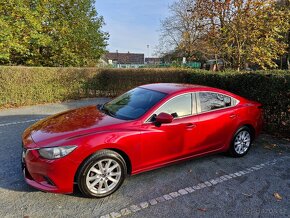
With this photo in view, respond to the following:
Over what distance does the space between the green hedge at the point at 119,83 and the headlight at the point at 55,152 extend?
15.9ft

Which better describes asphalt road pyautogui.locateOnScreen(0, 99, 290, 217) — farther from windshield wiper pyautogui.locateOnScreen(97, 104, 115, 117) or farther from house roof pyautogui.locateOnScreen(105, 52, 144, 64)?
house roof pyautogui.locateOnScreen(105, 52, 144, 64)

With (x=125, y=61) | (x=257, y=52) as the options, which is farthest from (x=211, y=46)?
(x=125, y=61)

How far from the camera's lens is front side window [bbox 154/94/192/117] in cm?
367

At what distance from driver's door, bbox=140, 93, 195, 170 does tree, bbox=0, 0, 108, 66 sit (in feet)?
33.3

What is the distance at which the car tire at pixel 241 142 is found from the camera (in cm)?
447

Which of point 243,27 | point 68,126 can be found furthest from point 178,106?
point 243,27

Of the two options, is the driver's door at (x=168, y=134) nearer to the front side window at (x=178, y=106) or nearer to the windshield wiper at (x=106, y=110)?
the front side window at (x=178, y=106)

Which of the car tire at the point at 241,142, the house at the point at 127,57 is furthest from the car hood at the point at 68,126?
the house at the point at 127,57

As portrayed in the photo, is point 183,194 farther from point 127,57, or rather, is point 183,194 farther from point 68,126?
point 127,57

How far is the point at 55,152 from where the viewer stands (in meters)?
2.88

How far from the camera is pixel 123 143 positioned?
320 centimetres

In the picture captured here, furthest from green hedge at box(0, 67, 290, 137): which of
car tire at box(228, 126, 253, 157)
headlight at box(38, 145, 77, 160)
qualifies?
headlight at box(38, 145, 77, 160)

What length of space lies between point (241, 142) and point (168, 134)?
180 centimetres

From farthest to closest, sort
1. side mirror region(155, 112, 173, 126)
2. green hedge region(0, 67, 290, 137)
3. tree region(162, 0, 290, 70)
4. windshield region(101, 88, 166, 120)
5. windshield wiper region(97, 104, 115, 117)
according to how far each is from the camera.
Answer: tree region(162, 0, 290, 70), green hedge region(0, 67, 290, 137), windshield wiper region(97, 104, 115, 117), windshield region(101, 88, 166, 120), side mirror region(155, 112, 173, 126)
